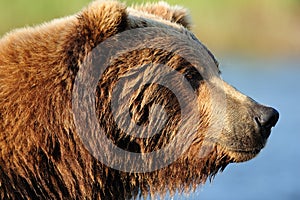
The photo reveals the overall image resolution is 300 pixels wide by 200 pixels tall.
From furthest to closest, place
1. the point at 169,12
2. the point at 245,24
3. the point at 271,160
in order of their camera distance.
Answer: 1. the point at 245,24
2. the point at 271,160
3. the point at 169,12

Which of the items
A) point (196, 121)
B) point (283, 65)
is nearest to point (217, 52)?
point (283, 65)

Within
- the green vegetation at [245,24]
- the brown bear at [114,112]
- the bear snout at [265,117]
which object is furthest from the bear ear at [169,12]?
the green vegetation at [245,24]

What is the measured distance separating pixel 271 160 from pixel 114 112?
9.42 meters

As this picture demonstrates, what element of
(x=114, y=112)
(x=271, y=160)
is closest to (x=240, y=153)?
(x=114, y=112)

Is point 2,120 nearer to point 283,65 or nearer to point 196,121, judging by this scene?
point 196,121

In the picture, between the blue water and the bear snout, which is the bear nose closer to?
the bear snout

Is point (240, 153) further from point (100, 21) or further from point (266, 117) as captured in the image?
point (100, 21)

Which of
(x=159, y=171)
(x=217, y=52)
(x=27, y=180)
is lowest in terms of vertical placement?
(x=27, y=180)

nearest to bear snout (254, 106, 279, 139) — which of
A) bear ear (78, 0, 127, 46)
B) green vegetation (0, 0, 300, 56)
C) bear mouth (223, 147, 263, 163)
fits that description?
bear mouth (223, 147, 263, 163)

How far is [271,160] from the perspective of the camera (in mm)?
13273

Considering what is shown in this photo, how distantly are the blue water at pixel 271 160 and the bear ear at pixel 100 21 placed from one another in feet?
11.3

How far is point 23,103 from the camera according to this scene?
4.03m

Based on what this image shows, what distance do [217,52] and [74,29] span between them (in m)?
16.2

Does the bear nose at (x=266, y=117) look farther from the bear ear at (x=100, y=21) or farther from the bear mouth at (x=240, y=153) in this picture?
the bear ear at (x=100, y=21)
